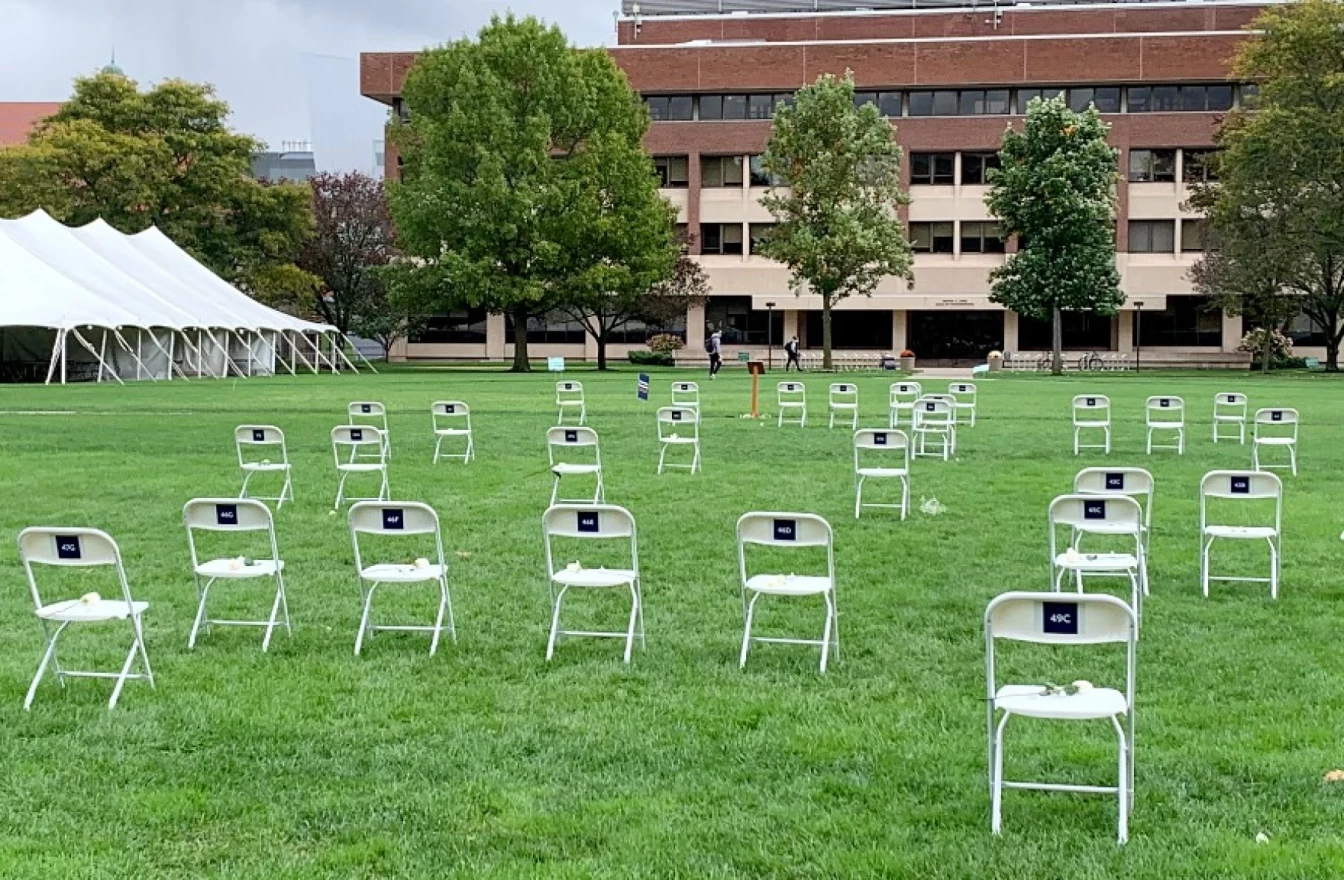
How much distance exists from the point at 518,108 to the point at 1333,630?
1780 inches

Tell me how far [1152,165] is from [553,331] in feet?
97.6

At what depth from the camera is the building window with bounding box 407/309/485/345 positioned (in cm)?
6819

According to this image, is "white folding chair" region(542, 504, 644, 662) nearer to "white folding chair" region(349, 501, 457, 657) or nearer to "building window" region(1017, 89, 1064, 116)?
"white folding chair" region(349, 501, 457, 657)

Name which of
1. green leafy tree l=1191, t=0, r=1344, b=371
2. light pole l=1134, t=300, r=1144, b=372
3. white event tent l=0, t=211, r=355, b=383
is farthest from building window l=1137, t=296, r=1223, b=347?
white event tent l=0, t=211, r=355, b=383

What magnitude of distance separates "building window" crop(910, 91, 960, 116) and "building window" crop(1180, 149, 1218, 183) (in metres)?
10.8

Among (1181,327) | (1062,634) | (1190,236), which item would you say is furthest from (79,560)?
(1181,327)

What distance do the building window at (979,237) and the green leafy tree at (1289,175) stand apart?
41.9ft

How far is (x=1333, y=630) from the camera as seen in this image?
24.7 ft

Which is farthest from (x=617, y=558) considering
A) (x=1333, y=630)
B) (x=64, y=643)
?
(x=1333, y=630)

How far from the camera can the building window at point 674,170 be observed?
65500mm

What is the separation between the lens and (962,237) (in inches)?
2486

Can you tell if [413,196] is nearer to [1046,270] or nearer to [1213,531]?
[1046,270]

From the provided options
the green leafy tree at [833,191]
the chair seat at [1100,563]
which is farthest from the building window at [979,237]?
the chair seat at [1100,563]

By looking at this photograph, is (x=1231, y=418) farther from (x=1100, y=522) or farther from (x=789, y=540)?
(x=789, y=540)
